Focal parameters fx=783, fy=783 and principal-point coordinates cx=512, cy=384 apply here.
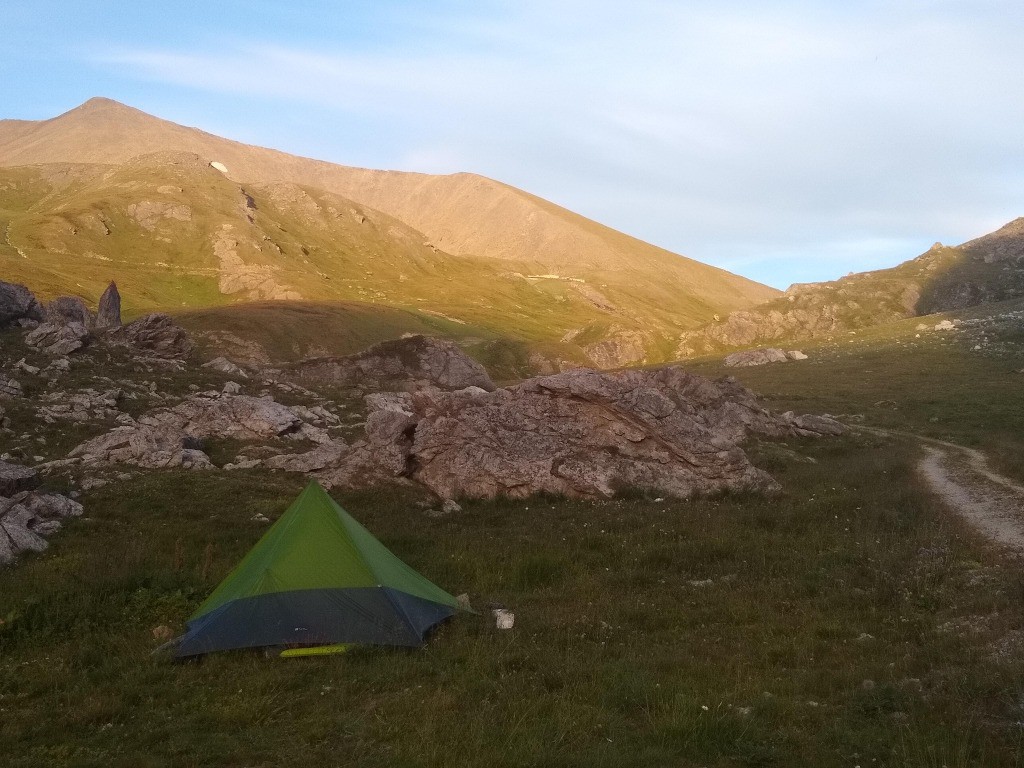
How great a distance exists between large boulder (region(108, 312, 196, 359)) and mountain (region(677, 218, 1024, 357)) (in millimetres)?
90599

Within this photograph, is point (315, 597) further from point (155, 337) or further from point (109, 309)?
point (109, 309)

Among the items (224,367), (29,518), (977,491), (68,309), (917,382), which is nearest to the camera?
(29,518)

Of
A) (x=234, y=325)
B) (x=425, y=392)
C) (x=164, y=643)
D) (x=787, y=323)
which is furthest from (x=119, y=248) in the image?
(x=164, y=643)

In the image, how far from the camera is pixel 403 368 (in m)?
64.8

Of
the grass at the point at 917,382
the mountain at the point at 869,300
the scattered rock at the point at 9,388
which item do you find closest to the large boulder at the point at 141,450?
the scattered rock at the point at 9,388

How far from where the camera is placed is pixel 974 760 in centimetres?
736

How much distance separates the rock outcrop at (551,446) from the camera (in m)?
25.6

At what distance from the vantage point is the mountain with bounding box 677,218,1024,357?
135125 mm

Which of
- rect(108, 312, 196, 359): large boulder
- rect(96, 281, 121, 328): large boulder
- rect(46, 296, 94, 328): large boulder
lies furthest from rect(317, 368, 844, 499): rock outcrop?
rect(96, 281, 121, 328): large boulder

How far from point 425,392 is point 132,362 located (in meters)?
25.3

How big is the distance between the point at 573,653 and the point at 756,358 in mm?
87155

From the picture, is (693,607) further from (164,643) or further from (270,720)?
(164,643)

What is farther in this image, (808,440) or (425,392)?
(808,440)

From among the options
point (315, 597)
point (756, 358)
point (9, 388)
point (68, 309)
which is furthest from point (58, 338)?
point (756, 358)
